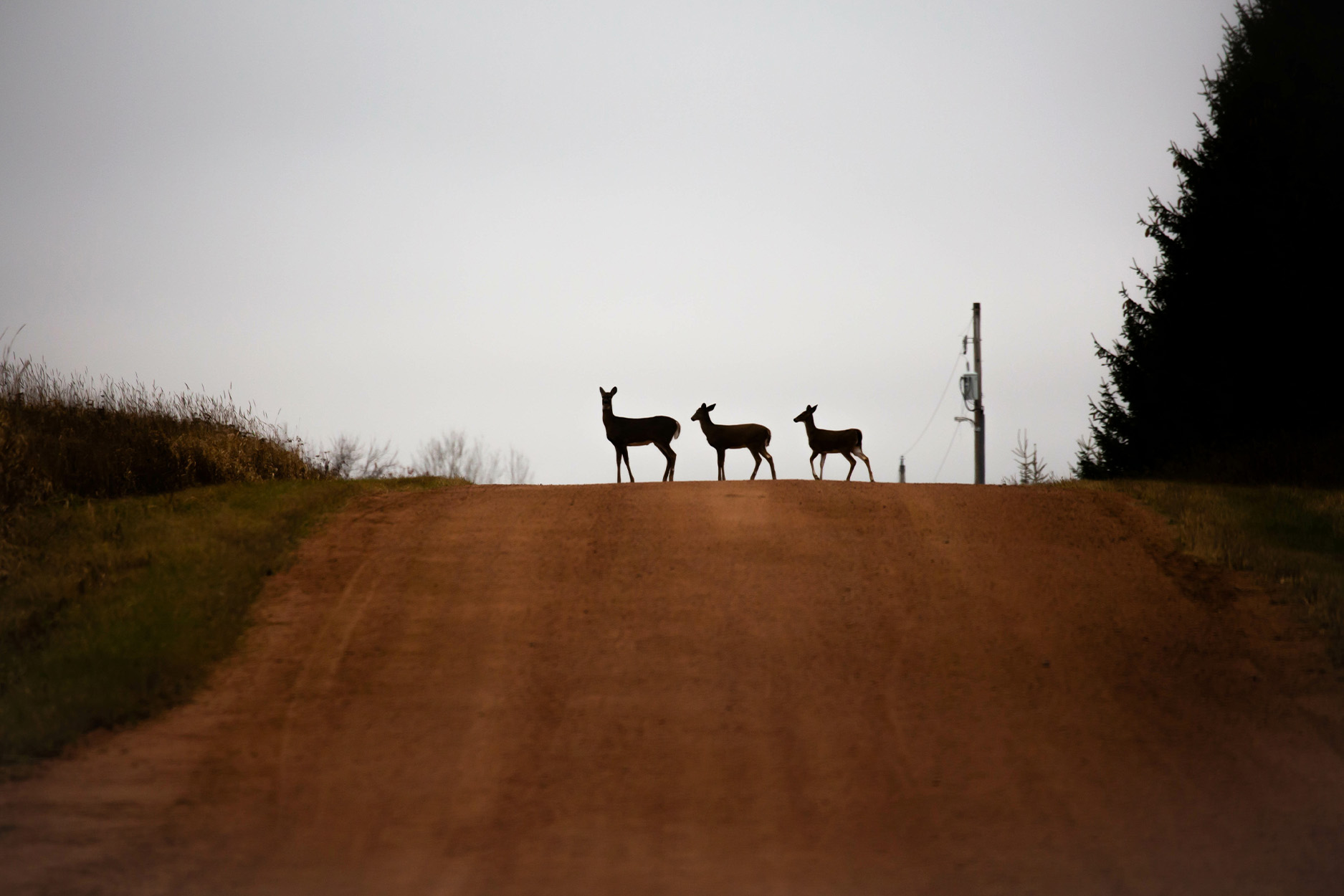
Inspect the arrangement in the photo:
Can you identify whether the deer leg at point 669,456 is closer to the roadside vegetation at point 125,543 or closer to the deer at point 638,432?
the deer at point 638,432

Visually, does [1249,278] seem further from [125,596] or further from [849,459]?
[125,596]

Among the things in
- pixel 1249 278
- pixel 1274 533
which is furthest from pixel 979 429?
pixel 1274 533

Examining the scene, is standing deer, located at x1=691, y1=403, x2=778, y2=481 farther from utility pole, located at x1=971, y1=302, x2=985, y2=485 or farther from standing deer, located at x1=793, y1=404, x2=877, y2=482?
utility pole, located at x1=971, y1=302, x2=985, y2=485

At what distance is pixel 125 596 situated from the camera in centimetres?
1109

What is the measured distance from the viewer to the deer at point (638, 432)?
18.9m

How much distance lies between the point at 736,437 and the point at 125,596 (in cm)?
1053

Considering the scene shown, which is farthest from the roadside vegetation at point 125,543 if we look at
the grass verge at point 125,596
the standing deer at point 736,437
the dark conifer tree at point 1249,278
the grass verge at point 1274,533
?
the dark conifer tree at point 1249,278

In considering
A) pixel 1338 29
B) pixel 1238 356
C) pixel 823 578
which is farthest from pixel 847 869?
pixel 1338 29

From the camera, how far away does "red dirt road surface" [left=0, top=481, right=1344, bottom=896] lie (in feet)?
22.1

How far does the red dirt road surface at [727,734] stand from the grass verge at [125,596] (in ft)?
1.28

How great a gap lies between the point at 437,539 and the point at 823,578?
4.49 meters

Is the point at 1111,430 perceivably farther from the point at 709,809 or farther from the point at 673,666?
the point at 709,809

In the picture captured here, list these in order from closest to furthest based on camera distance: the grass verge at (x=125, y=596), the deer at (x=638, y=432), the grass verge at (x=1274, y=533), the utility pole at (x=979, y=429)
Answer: the grass verge at (x=125, y=596) → the grass verge at (x=1274, y=533) → the deer at (x=638, y=432) → the utility pole at (x=979, y=429)

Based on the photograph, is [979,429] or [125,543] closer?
[125,543]
